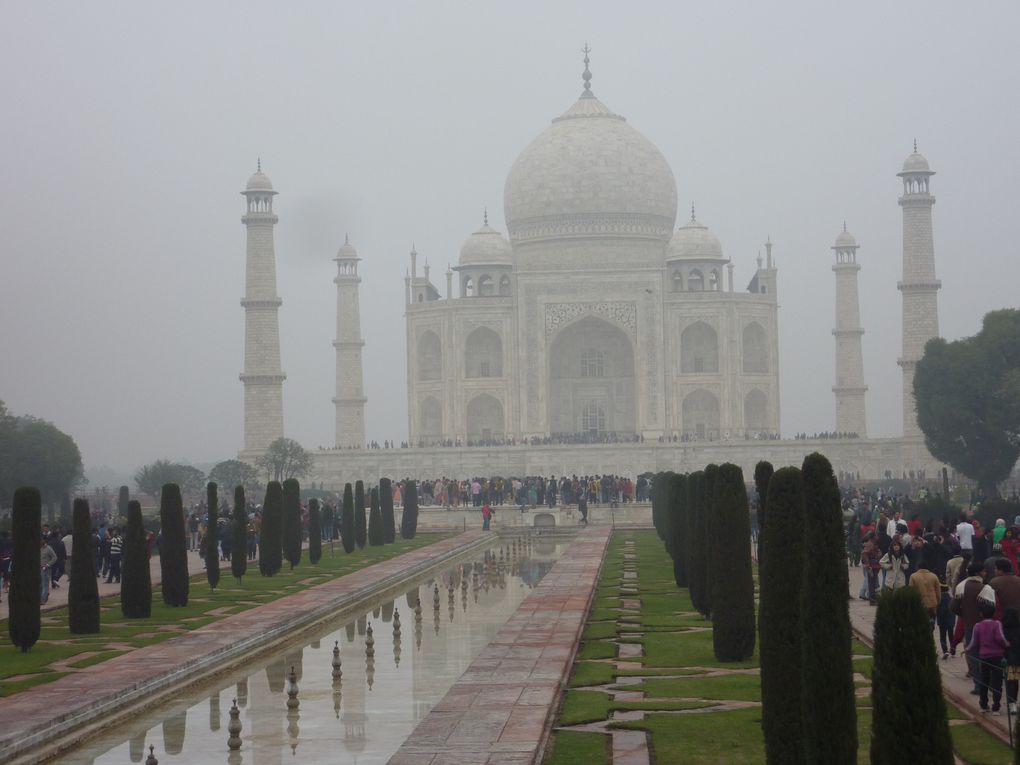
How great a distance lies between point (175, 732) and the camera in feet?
28.5

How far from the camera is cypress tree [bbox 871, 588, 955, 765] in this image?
5062mm

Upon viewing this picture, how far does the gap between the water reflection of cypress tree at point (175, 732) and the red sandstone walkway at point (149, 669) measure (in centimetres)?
33

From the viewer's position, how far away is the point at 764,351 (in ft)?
138

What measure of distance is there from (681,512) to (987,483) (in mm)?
16731

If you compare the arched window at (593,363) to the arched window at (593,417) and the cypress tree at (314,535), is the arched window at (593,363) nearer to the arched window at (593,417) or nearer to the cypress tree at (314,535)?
the arched window at (593,417)

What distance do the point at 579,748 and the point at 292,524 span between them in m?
13.0

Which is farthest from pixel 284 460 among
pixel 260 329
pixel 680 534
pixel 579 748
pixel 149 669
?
pixel 579 748

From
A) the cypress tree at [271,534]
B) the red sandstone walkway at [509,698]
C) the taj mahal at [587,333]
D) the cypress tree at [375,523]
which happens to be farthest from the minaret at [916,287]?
the red sandstone walkway at [509,698]

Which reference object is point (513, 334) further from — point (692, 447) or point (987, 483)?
point (987, 483)

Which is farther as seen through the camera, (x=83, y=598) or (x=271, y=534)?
(x=271, y=534)

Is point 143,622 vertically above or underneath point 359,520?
underneath

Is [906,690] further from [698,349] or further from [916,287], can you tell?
[698,349]

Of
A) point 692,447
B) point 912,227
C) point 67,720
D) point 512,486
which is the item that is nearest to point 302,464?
point 512,486

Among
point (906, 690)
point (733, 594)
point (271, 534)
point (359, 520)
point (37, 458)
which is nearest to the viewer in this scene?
point (906, 690)
